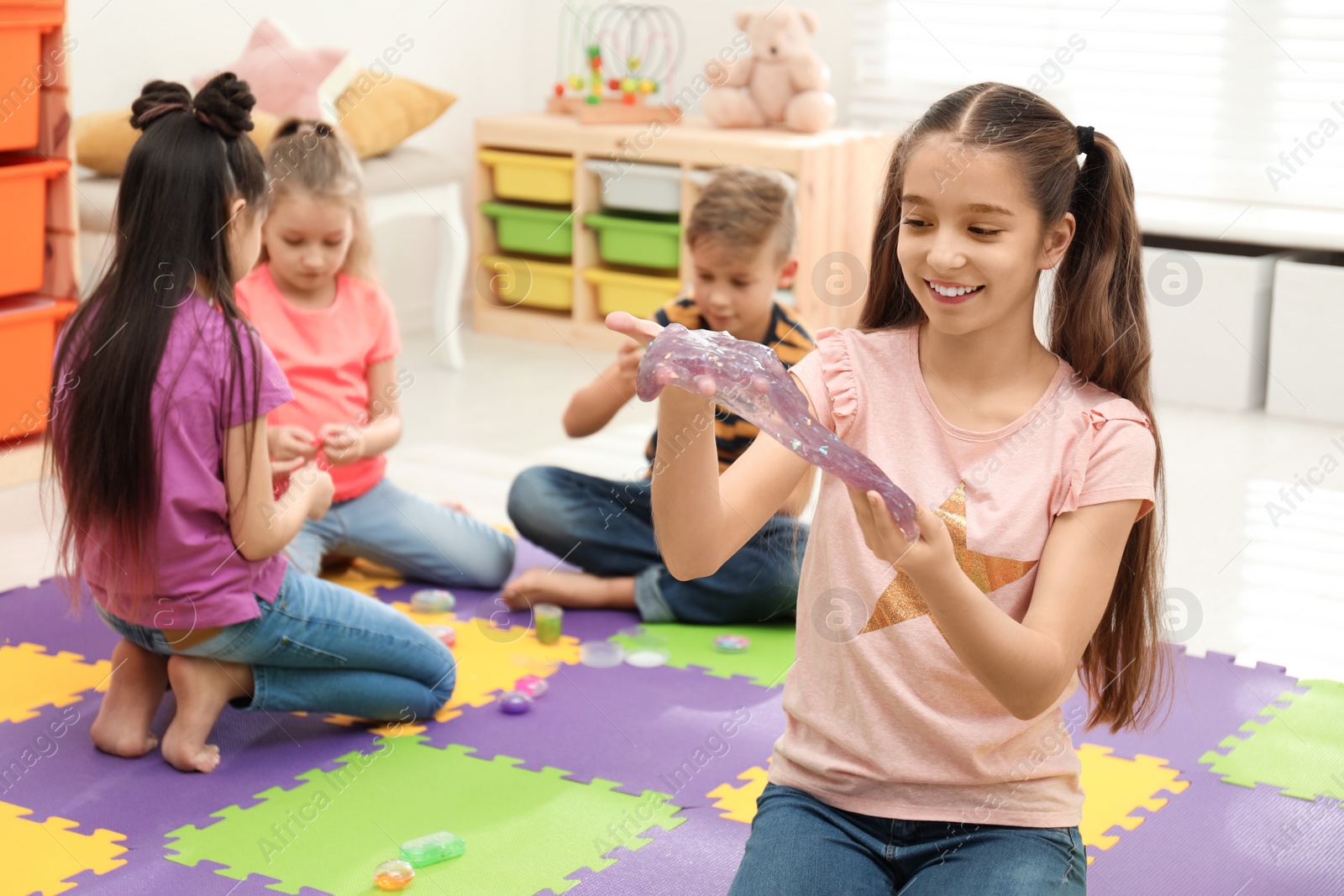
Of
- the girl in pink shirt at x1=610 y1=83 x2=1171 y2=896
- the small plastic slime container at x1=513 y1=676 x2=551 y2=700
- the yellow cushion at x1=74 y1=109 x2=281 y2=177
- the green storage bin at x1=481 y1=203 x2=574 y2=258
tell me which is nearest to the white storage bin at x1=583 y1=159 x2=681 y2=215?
the green storage bin at x1=481 y1=203 x2=574 y2=258

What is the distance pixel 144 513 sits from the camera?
5.15ft

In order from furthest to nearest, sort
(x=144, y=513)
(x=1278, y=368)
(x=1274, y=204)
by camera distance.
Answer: (x=1274, y=204)
(x=1278, y=368)
(x=144, y=513)

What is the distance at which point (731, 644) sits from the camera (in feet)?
6.75

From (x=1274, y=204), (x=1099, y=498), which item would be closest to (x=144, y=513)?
(x=1099, y=498)

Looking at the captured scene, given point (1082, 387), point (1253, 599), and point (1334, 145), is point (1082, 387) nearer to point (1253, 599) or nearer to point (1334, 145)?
point (1253, 599)

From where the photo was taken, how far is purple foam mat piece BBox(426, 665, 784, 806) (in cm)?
167

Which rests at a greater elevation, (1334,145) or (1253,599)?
(1334,145)

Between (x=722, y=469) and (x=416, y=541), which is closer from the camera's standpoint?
(x=722, y=469)

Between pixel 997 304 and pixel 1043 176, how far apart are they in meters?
0.10

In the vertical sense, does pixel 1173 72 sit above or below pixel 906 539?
above

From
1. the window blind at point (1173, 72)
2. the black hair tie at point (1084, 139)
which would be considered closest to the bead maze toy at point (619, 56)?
the window blind at point (1173, 72)

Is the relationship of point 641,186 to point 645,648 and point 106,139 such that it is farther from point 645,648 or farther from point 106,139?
point 645,648

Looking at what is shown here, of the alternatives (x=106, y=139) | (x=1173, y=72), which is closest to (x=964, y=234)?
(x=106, y=139)

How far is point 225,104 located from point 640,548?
3.06 ft
